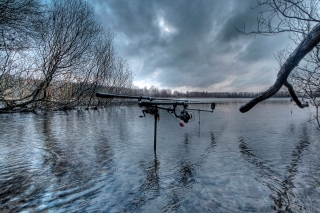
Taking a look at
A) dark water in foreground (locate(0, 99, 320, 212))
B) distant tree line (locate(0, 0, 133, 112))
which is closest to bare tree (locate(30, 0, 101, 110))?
distant tree line (locate(0, 0, 133, 112))

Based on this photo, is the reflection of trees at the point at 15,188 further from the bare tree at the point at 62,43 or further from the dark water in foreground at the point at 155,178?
the bare tree at the point at 62,43

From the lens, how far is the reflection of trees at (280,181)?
348cm

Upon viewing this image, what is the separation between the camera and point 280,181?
14.8 ft

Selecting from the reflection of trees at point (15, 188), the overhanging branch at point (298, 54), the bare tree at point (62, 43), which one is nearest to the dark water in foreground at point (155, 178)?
the reflection of trees at point (15, 188)

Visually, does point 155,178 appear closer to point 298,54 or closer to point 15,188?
point 15,188

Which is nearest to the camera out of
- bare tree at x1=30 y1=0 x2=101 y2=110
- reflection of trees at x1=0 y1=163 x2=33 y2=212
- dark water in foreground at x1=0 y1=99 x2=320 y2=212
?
reflection of trees at x1=0 y1=163 x2=33 y2=212

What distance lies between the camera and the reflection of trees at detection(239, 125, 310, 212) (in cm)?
348

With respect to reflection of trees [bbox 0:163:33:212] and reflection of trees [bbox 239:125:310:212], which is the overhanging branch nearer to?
reflection of trees [bbox 239:125:310:212]

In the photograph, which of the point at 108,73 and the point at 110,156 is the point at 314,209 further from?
the point at 108,73

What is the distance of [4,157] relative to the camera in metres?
5.85

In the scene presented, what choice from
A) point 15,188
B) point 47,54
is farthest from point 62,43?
point 15,188

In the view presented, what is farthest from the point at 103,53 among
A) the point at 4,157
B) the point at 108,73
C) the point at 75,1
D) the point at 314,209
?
the point at 314,209

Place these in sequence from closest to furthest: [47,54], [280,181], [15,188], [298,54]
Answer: [298,54] → [15,188] → [280,181] → [47,54]

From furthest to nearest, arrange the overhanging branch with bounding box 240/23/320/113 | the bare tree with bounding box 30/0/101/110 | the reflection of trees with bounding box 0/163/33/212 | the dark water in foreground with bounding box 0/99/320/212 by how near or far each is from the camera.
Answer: the bare tree with bounding box 30/0/101/110
the dark water in foreground with bounding box 0/99/320/212
the reflection of trees with bounding box 0/163/33/212
the overhanging branch with bounding box 240/23/320/113
